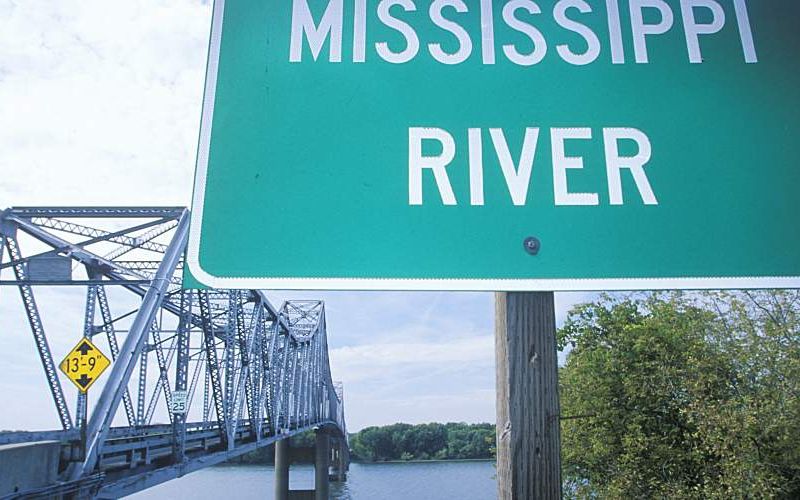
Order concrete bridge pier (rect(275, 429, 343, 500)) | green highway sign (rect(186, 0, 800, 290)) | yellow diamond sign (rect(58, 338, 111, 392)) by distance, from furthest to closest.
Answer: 1. concrete bridge pier (rect(275, 429, 343, 500))
2. yellow diamond sign (rect(58, 338, 111, 392))
3. green highway sign (rect(186, 0, 800, 290))

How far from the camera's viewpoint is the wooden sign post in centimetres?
195

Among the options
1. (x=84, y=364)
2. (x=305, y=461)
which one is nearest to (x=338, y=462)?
(x=305, y=461)

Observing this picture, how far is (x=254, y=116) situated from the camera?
2125 millimetres

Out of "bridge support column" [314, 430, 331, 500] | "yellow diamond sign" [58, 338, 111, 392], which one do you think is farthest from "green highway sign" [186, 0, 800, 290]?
"bridge support column" [314, 430, 331, 500]

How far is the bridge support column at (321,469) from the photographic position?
52.4 meters

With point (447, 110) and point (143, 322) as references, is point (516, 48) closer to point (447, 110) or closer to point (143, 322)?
point (447, 110)

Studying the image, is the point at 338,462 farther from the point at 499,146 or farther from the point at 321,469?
the point at 499,146

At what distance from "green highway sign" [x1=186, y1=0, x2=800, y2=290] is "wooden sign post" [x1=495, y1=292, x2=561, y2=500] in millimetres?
186

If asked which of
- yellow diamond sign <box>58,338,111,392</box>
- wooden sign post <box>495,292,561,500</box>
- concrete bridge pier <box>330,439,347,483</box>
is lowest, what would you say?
concrete bridge pier <box>330,439,347,483</box>

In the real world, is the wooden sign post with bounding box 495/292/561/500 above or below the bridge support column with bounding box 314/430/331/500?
above

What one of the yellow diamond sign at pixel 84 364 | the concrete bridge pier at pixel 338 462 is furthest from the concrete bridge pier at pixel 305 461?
the yellow diamond sign at pixel 84 364

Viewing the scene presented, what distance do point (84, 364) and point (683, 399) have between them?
13.6 meters

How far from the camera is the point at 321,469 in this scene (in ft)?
176

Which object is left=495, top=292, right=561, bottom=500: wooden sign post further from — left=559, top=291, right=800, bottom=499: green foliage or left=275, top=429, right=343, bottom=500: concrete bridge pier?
left=275, top=429, right=343, bottom=500: concrete bridge pier
